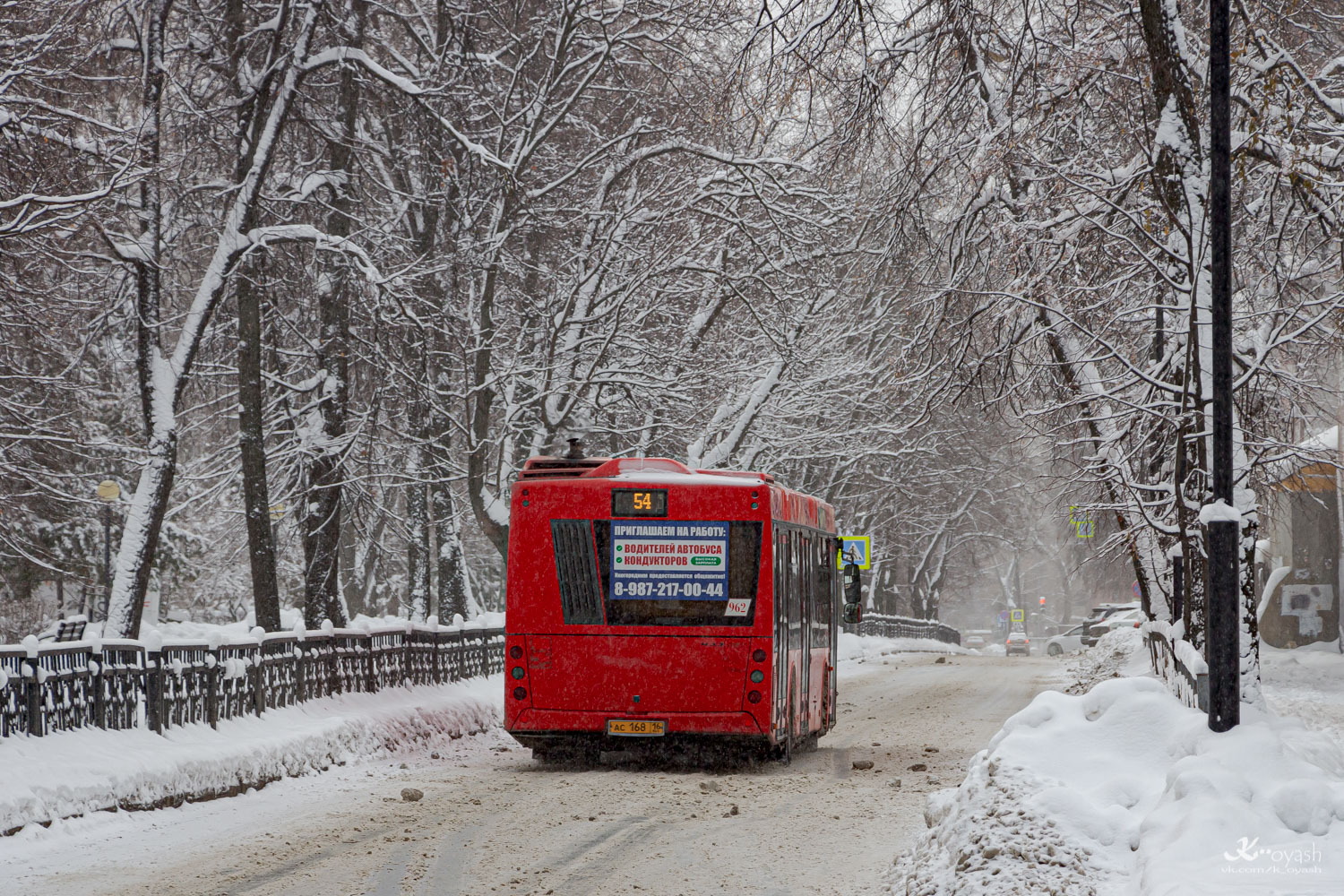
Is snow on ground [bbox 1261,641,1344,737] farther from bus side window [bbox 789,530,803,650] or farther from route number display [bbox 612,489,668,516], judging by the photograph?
route number display [bbox 612,489,668,516]

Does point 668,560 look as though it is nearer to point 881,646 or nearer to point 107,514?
point 107,514

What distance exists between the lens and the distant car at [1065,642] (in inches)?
2970

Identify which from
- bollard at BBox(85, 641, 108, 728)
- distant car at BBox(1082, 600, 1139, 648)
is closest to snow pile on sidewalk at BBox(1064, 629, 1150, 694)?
distant car at BBox(1082, 600, 1139, 648)

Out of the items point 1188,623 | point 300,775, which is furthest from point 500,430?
point 1188,623

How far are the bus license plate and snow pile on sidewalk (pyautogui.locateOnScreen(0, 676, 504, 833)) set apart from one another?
305 centimetres

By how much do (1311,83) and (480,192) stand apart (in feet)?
58.2

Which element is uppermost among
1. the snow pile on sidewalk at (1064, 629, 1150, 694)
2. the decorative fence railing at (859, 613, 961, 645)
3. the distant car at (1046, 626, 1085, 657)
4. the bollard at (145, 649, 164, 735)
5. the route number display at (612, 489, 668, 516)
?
the route number display at (612, 489, 668, 516)

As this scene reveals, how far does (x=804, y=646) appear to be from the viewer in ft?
54.7

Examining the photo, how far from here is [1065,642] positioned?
3164 inches

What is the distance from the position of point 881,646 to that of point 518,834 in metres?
46.0

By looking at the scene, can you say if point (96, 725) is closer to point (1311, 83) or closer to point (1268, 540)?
point (1311, 83)

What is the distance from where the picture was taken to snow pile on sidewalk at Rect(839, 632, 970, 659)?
48.8m

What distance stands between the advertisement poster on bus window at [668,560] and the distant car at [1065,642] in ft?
200

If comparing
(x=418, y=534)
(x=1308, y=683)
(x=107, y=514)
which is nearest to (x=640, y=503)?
(x=418, y=534)
